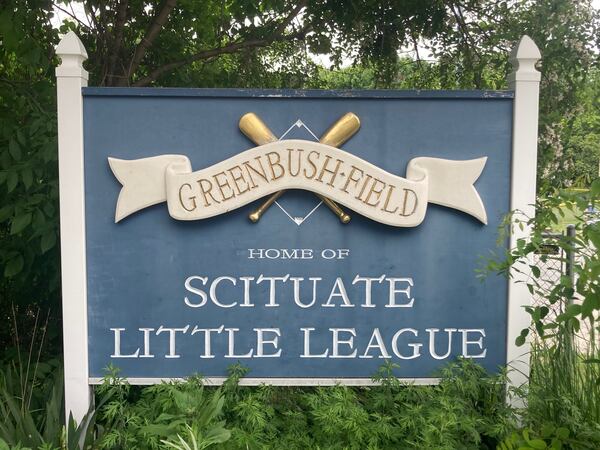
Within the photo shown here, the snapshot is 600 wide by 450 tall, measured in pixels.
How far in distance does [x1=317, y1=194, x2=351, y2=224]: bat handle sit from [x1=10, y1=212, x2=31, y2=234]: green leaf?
4.99 ft

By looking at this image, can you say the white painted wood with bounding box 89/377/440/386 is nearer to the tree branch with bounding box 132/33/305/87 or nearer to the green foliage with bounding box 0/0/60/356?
the green foliage with bounding box 0/0/60/356

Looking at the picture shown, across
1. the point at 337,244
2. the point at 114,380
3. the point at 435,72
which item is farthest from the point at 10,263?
the point at 435,72

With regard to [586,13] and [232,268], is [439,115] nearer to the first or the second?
[232,268]

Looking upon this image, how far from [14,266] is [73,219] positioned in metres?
0.84

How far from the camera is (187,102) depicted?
2975mm

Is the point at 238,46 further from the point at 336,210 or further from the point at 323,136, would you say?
the point at 336,210

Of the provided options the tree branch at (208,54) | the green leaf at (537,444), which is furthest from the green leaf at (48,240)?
the green leaf at (537,444)

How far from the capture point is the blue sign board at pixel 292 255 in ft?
9.74

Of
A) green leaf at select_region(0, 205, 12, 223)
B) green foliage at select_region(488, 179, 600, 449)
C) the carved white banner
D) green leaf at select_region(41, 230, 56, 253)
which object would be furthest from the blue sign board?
green leaf at select_region(0, 205, 12, 223)

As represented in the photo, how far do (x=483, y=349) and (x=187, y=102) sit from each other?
184 centimetres

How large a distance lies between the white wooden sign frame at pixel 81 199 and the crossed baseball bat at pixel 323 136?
2.49 feet

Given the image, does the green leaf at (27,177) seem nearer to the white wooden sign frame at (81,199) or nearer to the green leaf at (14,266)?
the white wooden sign frame at (81,199)

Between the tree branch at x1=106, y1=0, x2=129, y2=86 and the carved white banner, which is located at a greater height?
the tree branch at x1=106, y1=0, x2=129, y2=86

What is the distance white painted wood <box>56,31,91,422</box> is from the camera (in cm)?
293
